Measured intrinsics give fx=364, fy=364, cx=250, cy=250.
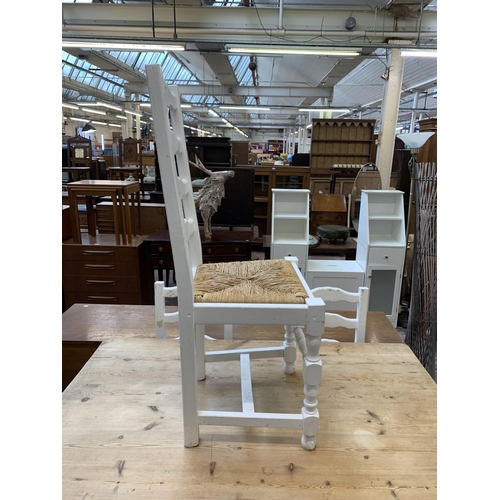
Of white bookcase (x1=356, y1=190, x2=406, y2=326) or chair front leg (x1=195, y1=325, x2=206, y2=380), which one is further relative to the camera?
white bookcase (x1=356, y1=190, x2=406, y2=326)

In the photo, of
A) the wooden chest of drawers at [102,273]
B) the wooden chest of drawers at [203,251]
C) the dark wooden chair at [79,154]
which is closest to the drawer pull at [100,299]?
the wooden chest of drawers at [102,273]

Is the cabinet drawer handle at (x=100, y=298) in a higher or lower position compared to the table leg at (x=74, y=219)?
lower

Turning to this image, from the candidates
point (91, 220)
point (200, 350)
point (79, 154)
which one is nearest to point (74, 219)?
point (91, 220)

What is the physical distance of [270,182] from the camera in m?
4.92

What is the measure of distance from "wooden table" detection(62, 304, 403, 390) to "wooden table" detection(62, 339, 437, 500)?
1.44 feet

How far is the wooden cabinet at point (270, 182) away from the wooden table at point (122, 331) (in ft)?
9.00

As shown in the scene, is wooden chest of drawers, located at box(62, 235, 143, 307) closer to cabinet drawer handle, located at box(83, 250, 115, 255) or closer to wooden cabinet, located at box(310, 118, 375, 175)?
cabinet drawer handle, located at box(83, 250, 115, 255)

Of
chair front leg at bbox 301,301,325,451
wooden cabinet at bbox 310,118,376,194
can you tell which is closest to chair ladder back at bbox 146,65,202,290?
chair front leg at bbox 301,301,325,451

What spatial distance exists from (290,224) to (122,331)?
1837mm

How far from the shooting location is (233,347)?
5.59 feet

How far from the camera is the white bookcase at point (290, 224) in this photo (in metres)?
3.10

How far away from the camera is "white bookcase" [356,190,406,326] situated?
3.12 m

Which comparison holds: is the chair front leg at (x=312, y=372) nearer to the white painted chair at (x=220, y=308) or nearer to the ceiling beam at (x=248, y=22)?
the white painted chair at (x=220, y=308)

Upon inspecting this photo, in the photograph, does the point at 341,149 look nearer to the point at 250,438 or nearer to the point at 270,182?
the point at 270,182
